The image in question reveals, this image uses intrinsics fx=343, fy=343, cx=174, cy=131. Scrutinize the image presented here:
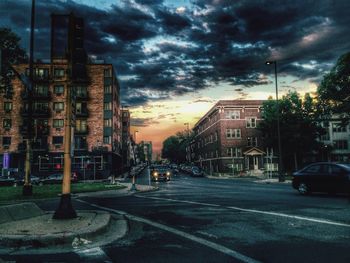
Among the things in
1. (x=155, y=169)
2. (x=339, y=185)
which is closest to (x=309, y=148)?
(x=155, y=169)

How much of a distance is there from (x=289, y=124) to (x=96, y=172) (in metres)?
32.1

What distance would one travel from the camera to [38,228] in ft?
21.8

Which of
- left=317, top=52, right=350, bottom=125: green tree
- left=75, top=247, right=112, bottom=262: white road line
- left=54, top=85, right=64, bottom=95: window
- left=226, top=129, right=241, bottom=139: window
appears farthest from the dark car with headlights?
left=75, top=247, right=112, bottom=262: white road line

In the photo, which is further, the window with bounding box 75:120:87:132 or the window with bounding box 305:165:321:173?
the window with bounding box 75:120:87:132

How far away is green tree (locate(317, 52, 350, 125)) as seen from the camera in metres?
46.4

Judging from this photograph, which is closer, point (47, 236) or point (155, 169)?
point (47, 236)

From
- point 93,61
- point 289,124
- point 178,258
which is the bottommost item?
point 178,258

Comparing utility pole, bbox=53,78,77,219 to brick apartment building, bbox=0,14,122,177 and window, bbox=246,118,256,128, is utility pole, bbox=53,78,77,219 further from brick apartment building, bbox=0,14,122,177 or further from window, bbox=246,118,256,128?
window, bbox=246,118,256,128

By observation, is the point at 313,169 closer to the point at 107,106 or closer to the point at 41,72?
the point at 107,106

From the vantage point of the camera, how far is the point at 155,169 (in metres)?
40.4

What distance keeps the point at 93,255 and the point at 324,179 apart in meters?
12.3

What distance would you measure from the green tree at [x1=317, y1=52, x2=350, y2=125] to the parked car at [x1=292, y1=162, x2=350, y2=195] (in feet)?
118

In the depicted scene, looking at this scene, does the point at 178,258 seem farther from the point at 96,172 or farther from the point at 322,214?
the point at 96,172

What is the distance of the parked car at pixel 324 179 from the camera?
14.0 meters
